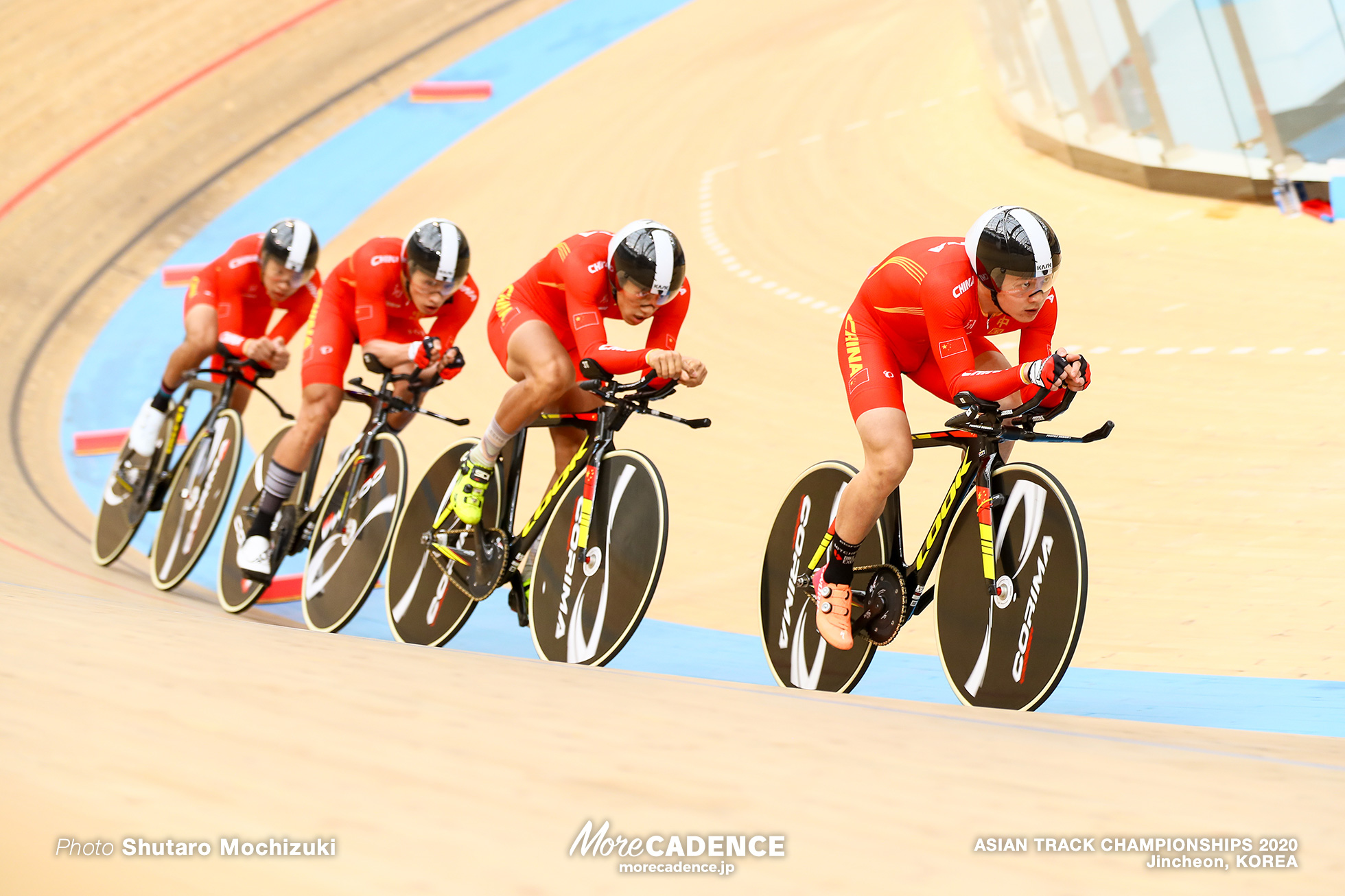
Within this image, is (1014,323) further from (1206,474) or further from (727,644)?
(1206,474)

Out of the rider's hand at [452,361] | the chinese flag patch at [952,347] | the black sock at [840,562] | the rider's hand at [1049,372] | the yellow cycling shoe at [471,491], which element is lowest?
the black sock at [840,562]

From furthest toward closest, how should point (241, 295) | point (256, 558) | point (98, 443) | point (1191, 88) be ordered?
point (1191, 88) → point (98, 443) → point (241, 295) → point (256, 558)

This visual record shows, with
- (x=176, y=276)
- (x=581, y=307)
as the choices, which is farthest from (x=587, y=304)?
(x=176, y=276)

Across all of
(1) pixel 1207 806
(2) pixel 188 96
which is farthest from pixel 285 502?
(2) pixel 188 96

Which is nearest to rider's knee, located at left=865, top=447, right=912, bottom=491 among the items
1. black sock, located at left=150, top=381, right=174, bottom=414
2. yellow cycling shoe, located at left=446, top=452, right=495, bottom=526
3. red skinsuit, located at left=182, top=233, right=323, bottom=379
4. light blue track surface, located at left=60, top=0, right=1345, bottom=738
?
light blue track surface, located at left=60, top=0, right=1345, bottom=738

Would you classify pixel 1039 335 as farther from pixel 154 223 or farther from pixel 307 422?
pixel 154 223

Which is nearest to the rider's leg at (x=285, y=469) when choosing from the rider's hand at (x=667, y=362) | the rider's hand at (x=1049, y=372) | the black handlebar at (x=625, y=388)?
the black handlebar at (x=625, y=388)

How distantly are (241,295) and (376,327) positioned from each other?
39.8 inches

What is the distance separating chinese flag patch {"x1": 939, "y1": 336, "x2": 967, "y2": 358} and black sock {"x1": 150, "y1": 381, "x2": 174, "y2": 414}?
347 centimetres

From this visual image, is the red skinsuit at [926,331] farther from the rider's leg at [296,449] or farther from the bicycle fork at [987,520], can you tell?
the rider's leg at [296,449]

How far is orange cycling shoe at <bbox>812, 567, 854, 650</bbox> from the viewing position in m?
2.91

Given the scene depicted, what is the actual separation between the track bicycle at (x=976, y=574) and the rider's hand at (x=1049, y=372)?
5 centimetres

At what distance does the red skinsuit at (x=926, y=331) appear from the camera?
103 inches

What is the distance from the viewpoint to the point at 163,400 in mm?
5016
